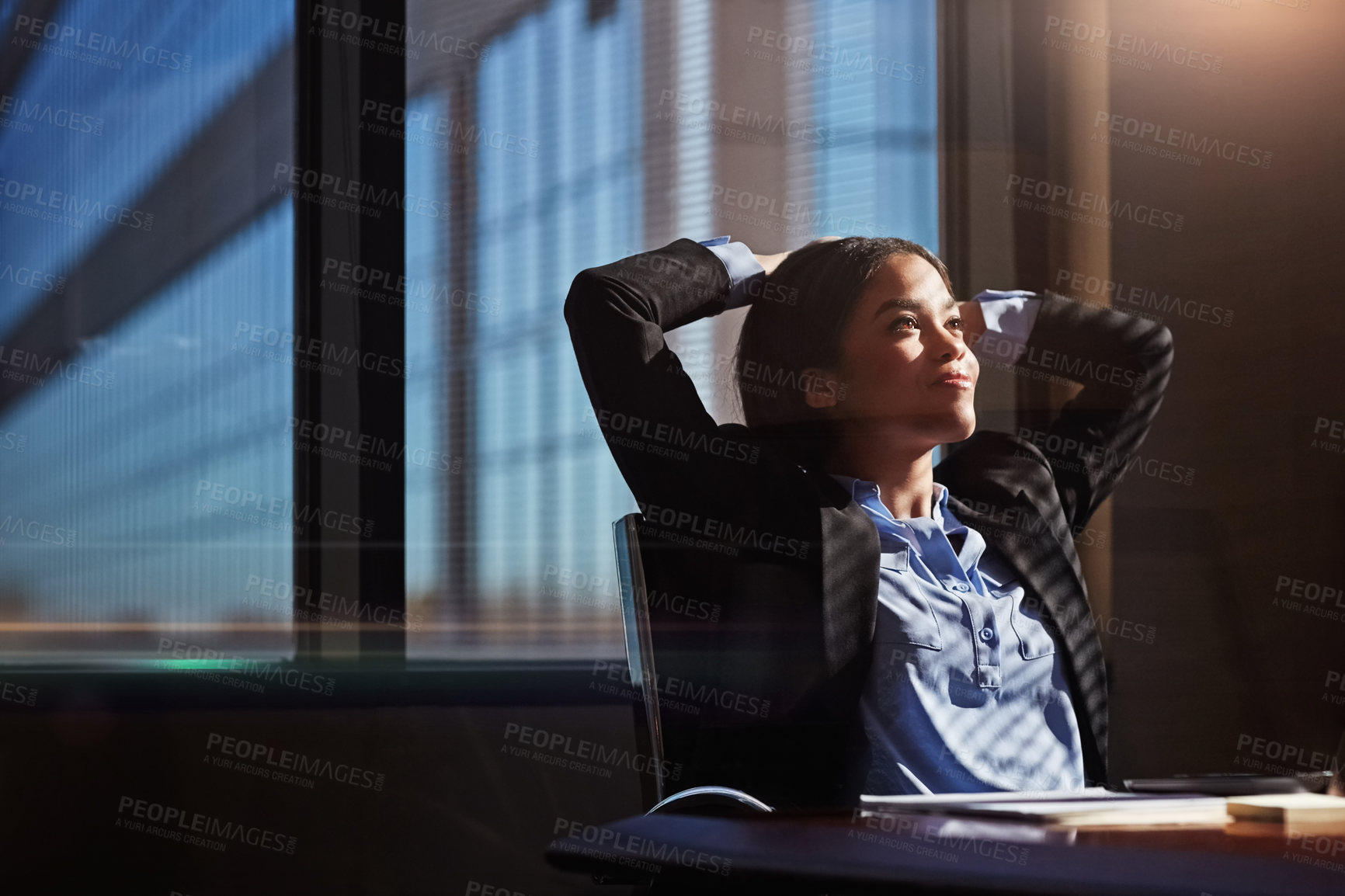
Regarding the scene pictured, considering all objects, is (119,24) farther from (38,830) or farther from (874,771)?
(874,771)

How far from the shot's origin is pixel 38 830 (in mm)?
2002

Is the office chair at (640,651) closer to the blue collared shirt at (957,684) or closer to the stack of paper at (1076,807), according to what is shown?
the blue collared shirt at (957,684)

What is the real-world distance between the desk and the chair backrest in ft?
1.46

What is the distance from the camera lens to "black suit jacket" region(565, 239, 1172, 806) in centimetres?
152

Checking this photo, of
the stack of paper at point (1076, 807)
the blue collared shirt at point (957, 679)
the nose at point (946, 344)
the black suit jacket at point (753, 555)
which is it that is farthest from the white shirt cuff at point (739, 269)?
the stack of paper at point (1076, 807)

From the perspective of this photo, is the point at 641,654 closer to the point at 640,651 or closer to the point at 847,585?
the point at 640,651

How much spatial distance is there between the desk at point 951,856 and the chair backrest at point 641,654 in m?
0.44

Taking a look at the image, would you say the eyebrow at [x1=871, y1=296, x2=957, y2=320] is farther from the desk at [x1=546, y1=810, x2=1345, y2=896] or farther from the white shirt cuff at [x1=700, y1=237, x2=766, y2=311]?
the desk at [x1=546, y1=810, x2=1345, y2=896]

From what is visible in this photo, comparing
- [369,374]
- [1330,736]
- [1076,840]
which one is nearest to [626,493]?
[369,374]

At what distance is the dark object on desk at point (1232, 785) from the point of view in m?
1.17

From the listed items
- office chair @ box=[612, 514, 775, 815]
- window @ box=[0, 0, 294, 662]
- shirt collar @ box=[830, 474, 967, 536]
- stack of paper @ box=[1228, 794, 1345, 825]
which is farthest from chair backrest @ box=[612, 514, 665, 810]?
window @ box=[0, 0, 294, 662]

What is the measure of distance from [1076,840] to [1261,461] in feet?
5.97

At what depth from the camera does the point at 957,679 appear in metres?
1.51

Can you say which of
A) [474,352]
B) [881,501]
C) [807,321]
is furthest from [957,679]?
[474,352]
